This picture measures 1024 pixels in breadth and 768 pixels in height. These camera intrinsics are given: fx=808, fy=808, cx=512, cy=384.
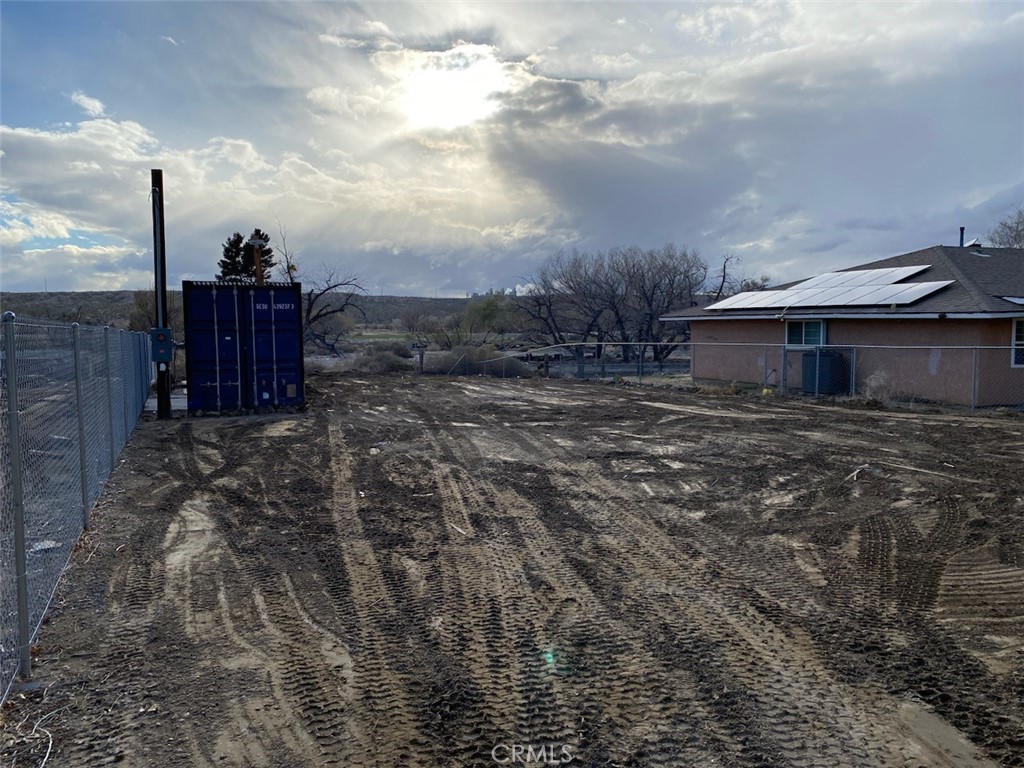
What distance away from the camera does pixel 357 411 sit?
19.7m

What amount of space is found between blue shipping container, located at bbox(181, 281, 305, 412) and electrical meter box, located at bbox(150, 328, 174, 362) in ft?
1.34

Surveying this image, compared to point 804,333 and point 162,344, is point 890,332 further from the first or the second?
point 162,344

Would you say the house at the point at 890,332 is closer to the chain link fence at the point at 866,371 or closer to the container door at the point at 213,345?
the chain link fence at the point at 866,371

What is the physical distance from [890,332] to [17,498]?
75.4 feet

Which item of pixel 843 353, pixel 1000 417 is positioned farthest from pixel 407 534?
pixel 843 353

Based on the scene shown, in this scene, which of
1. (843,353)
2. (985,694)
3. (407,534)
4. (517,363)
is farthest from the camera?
(517,363)

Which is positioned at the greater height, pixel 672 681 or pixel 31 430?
pixel 31 430

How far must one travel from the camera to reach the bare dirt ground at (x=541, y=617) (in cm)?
429

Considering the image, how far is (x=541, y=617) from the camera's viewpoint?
5977mm

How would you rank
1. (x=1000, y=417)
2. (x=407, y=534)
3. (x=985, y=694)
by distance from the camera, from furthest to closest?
(x=1000, y=417)
(x=407, y=534)
(x=985, y=694)

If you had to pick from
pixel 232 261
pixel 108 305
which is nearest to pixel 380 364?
pixel 232 261

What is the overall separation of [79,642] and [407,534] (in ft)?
11.3

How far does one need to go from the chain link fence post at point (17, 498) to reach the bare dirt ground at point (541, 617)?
0.21 m

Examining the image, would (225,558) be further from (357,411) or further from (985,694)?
(357,411)
